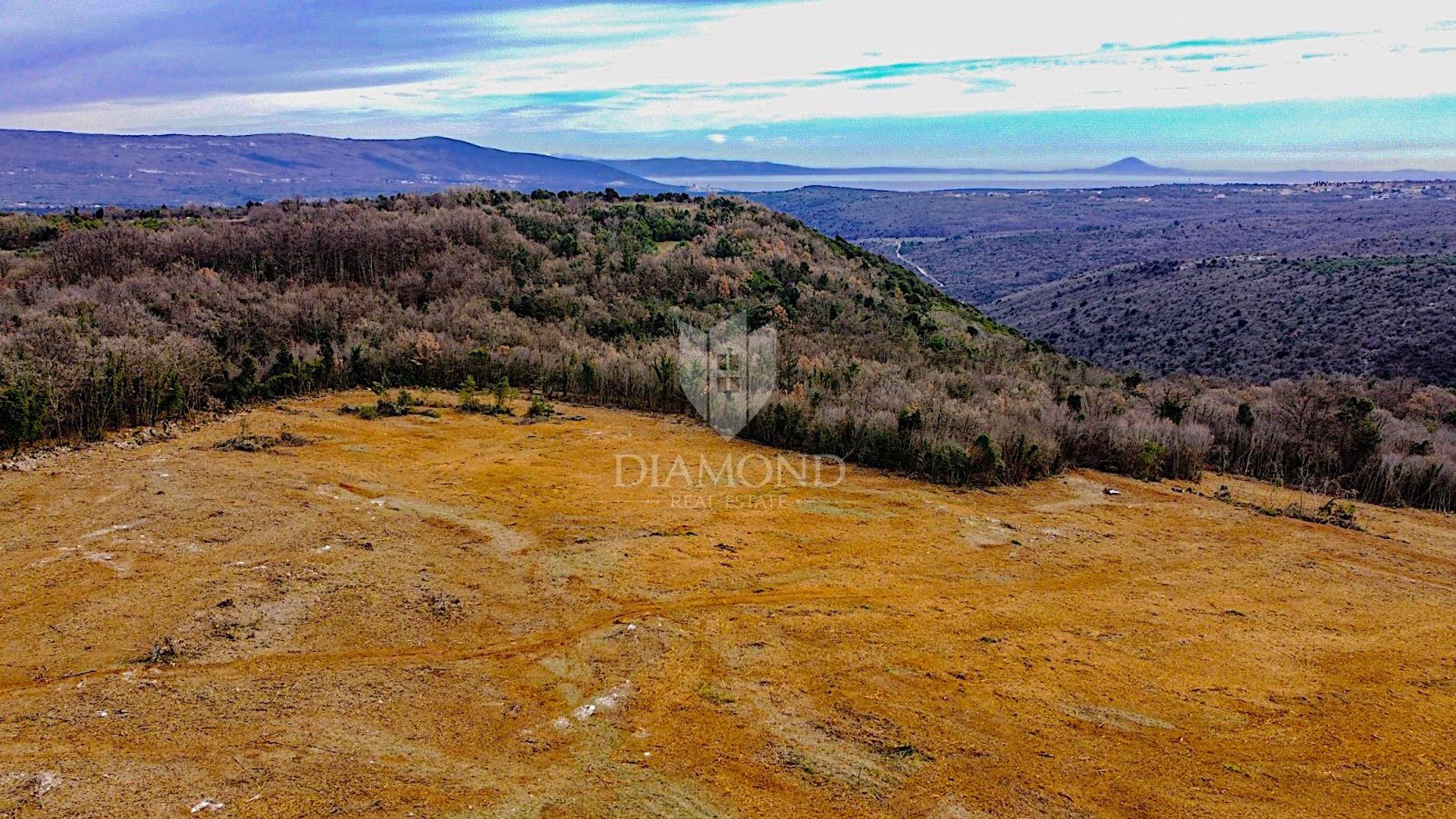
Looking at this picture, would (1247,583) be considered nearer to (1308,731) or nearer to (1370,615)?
(1370,615)

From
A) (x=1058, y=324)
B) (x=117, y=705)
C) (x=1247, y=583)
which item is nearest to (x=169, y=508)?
(x=117, y=705)

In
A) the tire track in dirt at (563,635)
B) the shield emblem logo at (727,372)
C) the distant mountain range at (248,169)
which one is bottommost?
the tire track in dirt at (563,635)

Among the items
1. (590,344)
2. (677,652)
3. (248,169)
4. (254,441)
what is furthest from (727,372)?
(248,169)

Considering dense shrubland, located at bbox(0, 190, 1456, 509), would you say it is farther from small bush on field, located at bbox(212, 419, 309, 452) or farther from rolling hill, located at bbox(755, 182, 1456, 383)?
rolling hill, located at bbox(755, 182, 1456, 383)

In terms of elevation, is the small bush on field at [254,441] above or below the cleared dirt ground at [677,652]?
above

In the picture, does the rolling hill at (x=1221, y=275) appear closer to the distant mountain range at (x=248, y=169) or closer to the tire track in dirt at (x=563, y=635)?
the tire track in dirt at (x=563, y=635)

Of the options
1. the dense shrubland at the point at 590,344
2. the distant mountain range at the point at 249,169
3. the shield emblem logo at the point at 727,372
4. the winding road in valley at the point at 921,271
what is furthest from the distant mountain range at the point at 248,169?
the shield emblem logo at the point at 727,372
